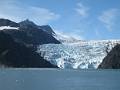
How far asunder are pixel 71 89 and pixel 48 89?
6541 mm

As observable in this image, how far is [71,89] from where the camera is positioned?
91312 mm

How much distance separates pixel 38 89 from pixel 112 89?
1907cm

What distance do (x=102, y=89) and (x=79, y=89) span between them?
20.1ft

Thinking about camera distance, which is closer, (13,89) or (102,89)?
(13,89)

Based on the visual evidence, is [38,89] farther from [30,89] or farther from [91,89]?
[91,89]

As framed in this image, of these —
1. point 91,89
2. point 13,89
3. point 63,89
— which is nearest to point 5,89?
point 13,89

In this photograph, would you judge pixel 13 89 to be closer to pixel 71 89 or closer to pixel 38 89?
pixel 38 89

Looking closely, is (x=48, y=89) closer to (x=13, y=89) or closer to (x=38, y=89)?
(x=38, y=89)

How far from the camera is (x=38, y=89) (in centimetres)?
8512

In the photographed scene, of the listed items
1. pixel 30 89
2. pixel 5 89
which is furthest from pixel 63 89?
pixel 5 89

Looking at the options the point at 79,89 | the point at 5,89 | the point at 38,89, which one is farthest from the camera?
the point at 79,89

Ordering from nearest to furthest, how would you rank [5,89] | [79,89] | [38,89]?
[5,89] → [38,89] → [79,89]

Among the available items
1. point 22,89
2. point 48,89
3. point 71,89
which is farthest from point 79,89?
point 22,89

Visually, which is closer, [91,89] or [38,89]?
[38,89]
